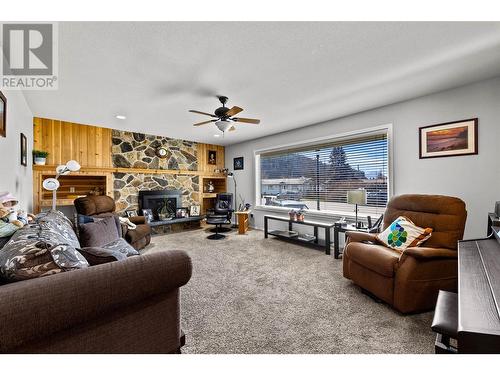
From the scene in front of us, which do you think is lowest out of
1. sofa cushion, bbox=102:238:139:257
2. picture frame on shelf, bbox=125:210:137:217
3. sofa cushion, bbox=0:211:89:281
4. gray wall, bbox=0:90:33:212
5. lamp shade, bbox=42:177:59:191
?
sofa cushion, bbox=102:238:139:257

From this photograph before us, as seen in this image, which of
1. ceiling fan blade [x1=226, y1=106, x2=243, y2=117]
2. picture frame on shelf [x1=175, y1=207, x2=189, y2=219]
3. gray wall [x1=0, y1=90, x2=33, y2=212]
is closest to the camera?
gray wall [x1=0, y1=90, x2=33, y2=212]

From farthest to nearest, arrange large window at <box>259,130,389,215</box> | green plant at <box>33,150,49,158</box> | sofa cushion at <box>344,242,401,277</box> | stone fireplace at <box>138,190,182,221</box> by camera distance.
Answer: stone fireplace at <box>138,190,182,221</box>
green plant at <box>33,150,49,158</box>
large window at <box>259,130,389,215</box>
sofa cushion at <box>344,242,401,277</box>

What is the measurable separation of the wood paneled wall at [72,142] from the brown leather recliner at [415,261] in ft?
15.7

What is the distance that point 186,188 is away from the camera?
229 inches

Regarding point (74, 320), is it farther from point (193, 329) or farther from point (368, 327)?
point (368, 327)

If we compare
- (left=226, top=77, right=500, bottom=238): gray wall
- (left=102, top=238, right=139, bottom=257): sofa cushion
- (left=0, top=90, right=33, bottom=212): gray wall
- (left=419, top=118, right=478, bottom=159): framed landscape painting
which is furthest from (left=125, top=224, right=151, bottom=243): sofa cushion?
(left=419, top=118, right=478, bottom=159): framed landscape painting

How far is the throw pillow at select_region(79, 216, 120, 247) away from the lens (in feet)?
7.45

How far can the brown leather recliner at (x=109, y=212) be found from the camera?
3395 millimetres

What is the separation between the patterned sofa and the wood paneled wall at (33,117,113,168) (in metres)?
3.62

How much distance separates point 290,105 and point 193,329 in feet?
9.76

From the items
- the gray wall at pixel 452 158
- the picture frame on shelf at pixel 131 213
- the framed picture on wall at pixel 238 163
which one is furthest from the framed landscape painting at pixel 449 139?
the picture frame on shelf at pixel 131 213

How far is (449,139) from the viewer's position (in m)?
2.73

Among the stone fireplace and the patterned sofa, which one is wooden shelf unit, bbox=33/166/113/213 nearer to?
the stone fireplace

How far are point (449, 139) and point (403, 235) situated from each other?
1.47m
